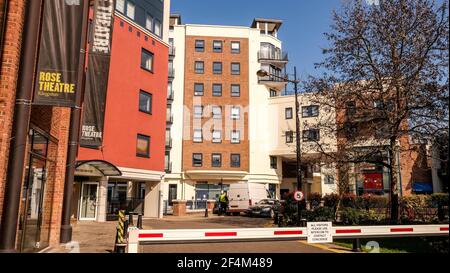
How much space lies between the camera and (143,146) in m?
26.7

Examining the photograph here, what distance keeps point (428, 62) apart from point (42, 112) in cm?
1197

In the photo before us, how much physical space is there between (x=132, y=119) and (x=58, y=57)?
60.8 feet

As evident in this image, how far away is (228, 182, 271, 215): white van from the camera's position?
93.2 feet

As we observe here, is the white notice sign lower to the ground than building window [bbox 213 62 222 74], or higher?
lower

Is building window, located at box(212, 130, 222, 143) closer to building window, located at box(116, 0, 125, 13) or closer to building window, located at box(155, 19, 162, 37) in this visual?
building window, located at box(155, 19, 162, 37)

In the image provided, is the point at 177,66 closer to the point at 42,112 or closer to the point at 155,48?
the point at 155,48

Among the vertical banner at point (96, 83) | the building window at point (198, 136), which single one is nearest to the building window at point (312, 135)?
the vertical banner at point (96, 83)

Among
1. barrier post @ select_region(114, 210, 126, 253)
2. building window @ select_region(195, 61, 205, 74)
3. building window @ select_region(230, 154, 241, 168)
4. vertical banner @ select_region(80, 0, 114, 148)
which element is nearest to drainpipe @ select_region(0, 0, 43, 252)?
barrier post @ select_region(114, 210, 126, 253)

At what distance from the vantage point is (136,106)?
26.0m

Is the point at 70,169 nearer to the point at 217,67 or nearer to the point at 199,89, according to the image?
the point at 199,89

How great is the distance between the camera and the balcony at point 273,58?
1766 inches

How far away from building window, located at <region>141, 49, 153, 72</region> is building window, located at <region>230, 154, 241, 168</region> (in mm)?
17857

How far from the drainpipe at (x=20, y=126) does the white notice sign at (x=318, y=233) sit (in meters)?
4.97

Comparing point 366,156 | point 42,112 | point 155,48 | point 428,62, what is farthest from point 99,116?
point 155,48
